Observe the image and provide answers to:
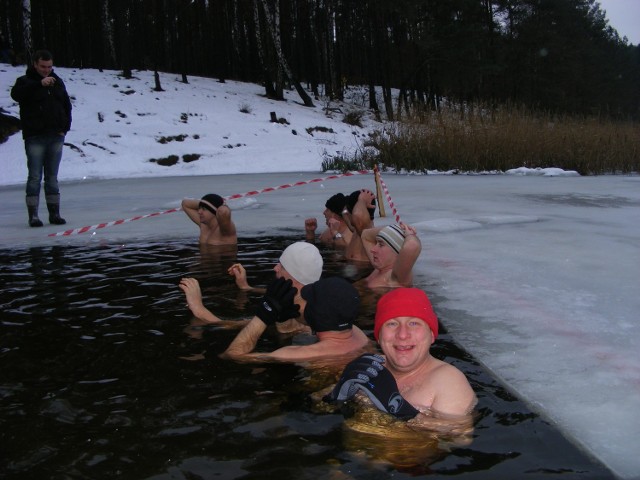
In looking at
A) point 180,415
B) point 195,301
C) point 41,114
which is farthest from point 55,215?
point 180,415

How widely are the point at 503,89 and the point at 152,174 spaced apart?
31.5 m

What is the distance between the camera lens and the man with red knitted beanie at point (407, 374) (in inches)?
118

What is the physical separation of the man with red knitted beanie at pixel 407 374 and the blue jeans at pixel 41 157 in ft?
Result: 22.1

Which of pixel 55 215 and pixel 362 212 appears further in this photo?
pixel 55 215

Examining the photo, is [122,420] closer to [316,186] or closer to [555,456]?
[555,456]

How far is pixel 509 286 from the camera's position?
200 inches

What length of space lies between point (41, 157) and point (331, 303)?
21.0 ft

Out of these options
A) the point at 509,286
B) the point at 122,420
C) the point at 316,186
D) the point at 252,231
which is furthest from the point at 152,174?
the point at 122,420

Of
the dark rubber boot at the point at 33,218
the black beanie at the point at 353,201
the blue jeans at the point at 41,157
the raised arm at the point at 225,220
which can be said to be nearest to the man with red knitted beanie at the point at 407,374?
the black beanie at the point at 353,201

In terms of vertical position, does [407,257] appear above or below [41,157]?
below

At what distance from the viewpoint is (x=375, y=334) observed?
10.8 feet

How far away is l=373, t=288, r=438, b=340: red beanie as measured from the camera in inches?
123

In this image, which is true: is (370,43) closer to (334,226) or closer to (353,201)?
(334,226)

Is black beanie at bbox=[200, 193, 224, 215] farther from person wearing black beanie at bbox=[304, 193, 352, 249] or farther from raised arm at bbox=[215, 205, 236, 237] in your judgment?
person wearing black beanie at bbox=[304, 193, 352, 249]
